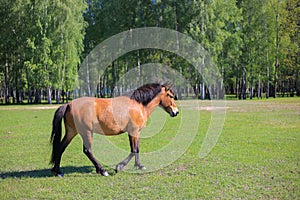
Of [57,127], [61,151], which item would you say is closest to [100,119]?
[57,127]

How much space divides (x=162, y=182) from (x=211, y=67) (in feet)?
109

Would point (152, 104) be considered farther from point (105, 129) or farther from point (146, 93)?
point (105, 129)

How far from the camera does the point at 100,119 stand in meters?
6.99

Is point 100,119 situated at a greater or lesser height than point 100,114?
lesser

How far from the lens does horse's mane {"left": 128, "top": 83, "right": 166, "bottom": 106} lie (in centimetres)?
752

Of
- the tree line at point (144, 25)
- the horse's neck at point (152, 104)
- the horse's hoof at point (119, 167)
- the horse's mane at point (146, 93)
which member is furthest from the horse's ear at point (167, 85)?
the tree line at point (144, 25)

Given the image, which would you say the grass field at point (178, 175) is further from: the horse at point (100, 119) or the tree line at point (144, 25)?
the tree line at point (144, 25)

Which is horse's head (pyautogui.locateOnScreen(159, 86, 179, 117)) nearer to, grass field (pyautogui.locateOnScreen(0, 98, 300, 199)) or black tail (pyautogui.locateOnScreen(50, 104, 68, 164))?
grass field (pyautogui.locateOnScreen(0, 98, 300, 199))

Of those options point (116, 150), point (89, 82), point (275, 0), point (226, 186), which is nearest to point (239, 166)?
point (226, 186)

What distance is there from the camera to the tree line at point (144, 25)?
38.4 meters

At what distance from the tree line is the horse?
3025 centimetres

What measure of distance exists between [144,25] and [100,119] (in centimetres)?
3484

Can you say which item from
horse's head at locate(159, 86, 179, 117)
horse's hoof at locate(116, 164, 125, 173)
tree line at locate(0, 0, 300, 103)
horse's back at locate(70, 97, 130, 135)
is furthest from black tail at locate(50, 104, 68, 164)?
tree line at locate(0, 0, 300, 103)

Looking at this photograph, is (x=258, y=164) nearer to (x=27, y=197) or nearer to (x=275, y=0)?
(x=27, y=197)
